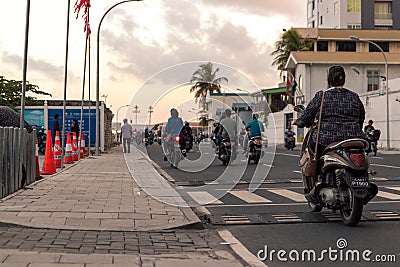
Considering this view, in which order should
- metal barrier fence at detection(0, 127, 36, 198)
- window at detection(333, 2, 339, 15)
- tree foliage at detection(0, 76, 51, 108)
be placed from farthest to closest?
window at detection(333, 2, 339, 15)
tree foliage at detection(0, 76, 51, 108)
metal barrier fence at detection(0, 127, 36, 198)

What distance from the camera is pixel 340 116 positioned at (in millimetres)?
8016

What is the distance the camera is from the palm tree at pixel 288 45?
70.4 m

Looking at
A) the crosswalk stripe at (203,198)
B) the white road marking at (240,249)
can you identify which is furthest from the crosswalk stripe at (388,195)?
the white road marking at (240,249)

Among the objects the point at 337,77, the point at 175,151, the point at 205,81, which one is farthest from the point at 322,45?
the point at 337,77

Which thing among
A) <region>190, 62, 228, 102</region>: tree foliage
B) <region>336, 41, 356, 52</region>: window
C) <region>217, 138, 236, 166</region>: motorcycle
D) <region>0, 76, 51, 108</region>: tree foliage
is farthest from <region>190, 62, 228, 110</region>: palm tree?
<region>336, 41, 356, 52</region>: window

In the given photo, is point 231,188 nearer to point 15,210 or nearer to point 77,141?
point 15,210

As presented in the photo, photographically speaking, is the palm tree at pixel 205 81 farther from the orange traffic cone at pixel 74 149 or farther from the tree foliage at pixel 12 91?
the tree foliage at pixel 12 91

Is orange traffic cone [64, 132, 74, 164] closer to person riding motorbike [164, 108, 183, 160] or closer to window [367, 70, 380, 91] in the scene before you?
person riding motorbike [164, 108, 183, 160]

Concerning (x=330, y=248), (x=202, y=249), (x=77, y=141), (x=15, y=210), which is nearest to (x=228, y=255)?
(x=202, y=249)

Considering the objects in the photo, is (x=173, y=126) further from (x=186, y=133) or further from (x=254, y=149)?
(x=254, y=149)

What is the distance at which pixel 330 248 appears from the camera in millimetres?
6430

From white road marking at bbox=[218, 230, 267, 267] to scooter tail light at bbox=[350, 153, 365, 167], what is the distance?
1.64 m

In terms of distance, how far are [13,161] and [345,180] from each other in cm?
566

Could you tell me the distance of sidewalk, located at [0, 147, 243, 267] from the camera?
579cm
